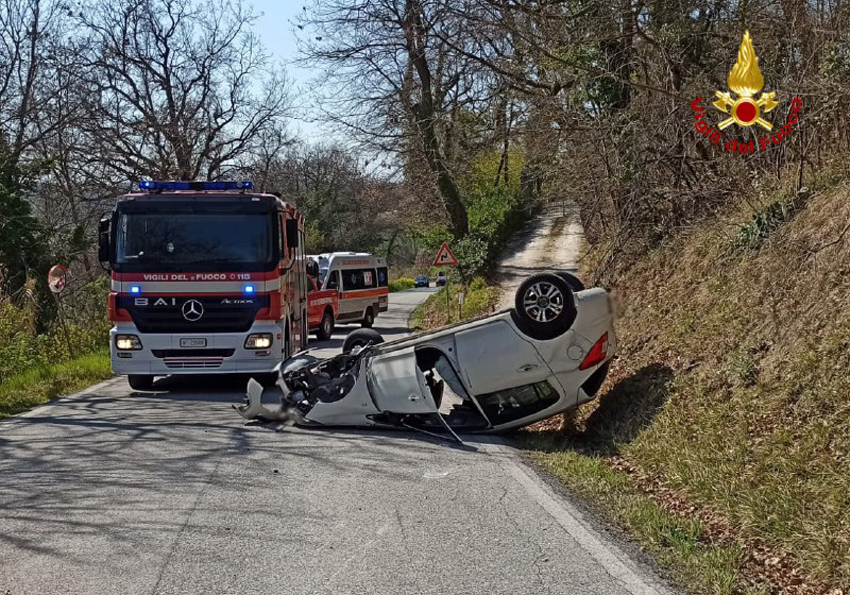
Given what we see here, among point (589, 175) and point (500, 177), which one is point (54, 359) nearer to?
point (589, 175)

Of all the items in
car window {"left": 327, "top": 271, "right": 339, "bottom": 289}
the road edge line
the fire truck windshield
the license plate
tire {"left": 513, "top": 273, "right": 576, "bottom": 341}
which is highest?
the fire truck windshield

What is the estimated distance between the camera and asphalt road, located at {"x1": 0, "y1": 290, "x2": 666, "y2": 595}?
16.2ft

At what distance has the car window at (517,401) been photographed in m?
9.03

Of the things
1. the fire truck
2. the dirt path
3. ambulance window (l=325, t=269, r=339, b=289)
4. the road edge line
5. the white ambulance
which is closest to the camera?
the road edge line

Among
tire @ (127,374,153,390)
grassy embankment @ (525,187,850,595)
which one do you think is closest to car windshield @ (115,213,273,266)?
tire @ (127,374,153,390)

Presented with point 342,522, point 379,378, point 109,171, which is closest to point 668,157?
→ point 379,378

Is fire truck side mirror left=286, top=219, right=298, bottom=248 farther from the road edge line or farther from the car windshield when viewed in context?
the road edge line

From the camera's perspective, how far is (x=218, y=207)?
502 inches

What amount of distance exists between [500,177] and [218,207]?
28503mm

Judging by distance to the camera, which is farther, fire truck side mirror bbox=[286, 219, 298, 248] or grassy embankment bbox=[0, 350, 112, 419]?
fire truck side mirror bbox=[286, 219, 298, 248]

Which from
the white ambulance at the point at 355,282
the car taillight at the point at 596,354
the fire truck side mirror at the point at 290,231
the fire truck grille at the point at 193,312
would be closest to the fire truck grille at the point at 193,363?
the fire truck grille at the point at 193,312

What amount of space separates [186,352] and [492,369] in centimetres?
551

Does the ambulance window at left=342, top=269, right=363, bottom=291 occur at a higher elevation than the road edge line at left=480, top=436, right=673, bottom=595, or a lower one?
higher

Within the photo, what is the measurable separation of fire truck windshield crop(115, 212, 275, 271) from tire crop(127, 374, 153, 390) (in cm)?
183
